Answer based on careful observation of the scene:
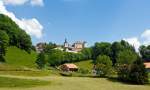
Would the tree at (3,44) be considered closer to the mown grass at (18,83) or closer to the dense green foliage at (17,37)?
the dense green foliage at (17,37)

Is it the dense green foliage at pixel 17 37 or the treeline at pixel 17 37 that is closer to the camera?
the treeline at pixel 17 37

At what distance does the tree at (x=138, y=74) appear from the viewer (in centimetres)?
9681

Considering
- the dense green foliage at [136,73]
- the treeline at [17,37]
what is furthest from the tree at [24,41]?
the dense green foliage at [136,73]

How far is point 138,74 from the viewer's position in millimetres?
97438

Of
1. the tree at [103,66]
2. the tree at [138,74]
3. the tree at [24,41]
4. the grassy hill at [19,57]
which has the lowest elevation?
the tree at [138,74]

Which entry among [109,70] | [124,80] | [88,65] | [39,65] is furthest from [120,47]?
[124,80]

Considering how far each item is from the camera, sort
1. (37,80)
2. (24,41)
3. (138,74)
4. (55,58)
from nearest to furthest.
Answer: (37,80), (138,74), (24,41), (55,58)

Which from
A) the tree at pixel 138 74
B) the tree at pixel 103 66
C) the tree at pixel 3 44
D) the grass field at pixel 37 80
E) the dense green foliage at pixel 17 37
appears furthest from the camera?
the dense green foliage at pixel 17 37

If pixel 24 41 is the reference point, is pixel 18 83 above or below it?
below

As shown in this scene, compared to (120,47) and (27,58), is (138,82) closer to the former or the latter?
(27,58)

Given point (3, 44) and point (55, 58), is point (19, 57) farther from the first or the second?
point (55, 58)

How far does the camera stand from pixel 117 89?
70.2 meters

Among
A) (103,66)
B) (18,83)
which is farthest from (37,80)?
(103,66)

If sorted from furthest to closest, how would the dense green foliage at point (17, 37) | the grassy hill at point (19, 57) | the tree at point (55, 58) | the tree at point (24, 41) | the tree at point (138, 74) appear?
the tree at point (55, 58), the tree at point (24, 41), the dense green foliage at point (17, 37), the grassy hill at point (19, 57), the tree at point (138, 74)
